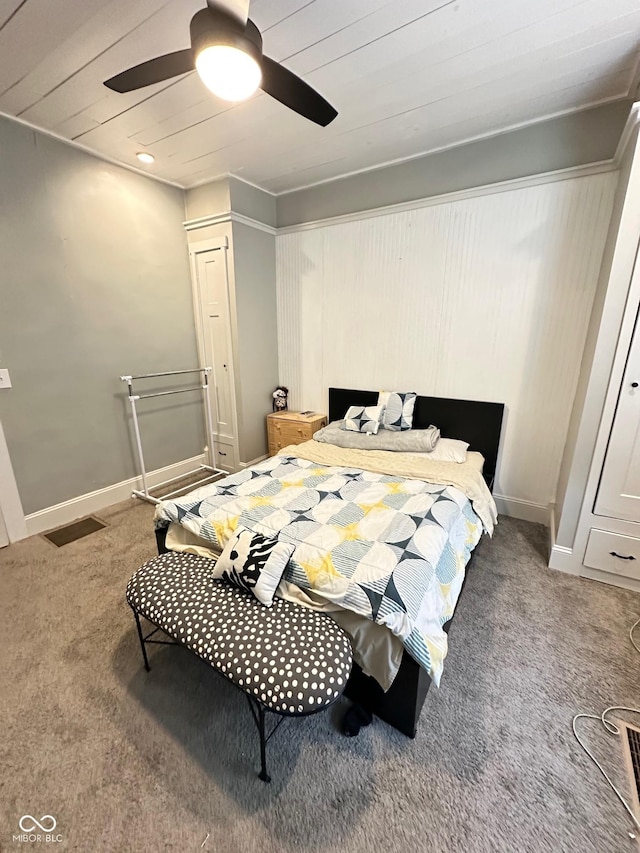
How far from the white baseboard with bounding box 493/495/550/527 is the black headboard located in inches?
10.4

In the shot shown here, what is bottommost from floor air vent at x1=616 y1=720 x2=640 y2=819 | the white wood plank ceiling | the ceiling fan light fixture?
floor air vent at x1=616 y1=720 x2=640 y2=819

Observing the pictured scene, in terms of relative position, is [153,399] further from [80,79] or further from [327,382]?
[80,79]

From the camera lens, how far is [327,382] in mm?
3553

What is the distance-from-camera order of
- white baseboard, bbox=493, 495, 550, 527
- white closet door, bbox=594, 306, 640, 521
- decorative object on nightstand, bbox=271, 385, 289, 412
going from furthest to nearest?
decorative object on nightstand, bbox=271, 385, 289, 412 < white baseboard, bbox=493, 495, 550, 527 < white closet door, bbox=594, 306, 640, 521

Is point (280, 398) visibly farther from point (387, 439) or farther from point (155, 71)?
point (155, 71)

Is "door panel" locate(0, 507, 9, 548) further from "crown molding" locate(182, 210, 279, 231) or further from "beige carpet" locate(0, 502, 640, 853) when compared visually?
"crown molding" locate(182, 210, 279, 231)

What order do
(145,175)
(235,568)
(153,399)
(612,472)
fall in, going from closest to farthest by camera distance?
(235,568), (612,472), (145,175), (153,399)

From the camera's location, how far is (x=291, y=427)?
352 cm

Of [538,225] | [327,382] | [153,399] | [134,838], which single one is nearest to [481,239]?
[538,225]

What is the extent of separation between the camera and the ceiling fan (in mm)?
1139

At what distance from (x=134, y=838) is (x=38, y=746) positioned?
543 mm

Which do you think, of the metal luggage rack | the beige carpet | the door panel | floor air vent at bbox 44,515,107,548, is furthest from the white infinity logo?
the metal luggage rack

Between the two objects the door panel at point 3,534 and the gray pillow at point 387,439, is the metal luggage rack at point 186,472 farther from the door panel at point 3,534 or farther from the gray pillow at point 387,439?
the gray pillow at point 387,439

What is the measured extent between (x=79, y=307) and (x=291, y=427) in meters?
1.97
